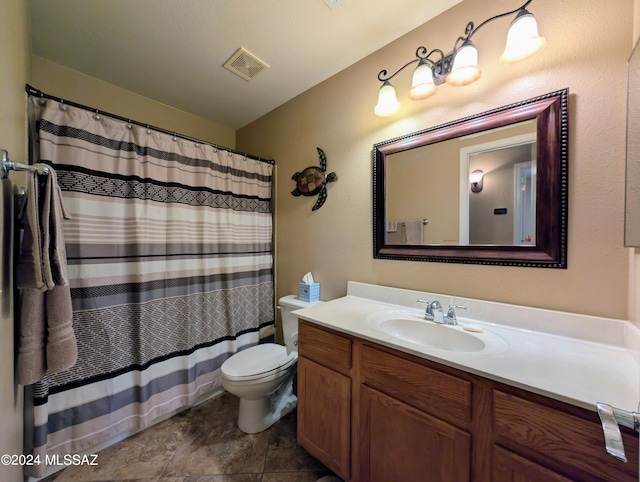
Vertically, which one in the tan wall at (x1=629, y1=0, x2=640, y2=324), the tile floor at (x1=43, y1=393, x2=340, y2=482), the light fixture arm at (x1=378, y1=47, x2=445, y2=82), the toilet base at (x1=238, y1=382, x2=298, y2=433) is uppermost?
the light fixture arm at (x1=378, y1=47, x2=445, y2=82)

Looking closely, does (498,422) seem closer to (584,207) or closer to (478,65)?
(584,207)

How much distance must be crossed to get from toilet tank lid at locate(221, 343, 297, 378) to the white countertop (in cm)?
51

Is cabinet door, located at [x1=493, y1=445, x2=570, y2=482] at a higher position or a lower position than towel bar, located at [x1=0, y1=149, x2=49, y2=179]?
lower

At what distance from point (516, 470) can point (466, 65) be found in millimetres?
1493

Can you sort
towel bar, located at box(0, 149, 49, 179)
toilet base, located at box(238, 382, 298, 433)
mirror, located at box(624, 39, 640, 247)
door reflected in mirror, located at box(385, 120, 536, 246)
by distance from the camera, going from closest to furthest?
towel bar, located at box(0, 149, 49, 179) < mirror, located at box(624, 39, 640, 247) < door reflected in mirror, located at box(385, 120, 536, 246) < toilet base, located at box(238, 382, 298, 433)

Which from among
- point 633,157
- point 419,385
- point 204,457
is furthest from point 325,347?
point 633,157

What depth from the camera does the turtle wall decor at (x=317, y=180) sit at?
1769 millimetres

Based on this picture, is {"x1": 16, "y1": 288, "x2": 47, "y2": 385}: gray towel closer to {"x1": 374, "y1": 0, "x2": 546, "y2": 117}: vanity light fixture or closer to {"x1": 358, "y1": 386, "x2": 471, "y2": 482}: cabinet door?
{"x1": 358, "y1": 386, "x2": 471, "y2": 482}: cabinet door

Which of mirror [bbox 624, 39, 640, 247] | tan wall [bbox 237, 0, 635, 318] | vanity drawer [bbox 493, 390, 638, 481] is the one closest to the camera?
vanity drawer [bbox 493, 390, 638, 481]

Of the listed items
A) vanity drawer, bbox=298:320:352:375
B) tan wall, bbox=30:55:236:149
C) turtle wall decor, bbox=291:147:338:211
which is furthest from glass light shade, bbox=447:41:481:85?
tan wall, bbox=30:55:236:149

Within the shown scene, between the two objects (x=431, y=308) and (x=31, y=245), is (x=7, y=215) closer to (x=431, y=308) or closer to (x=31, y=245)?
(x=31, y=245)

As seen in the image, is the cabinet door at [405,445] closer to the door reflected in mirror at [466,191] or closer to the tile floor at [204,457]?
the tile floor at [204,457]

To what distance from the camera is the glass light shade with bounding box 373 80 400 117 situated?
134cm

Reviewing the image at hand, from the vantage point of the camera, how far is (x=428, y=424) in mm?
823
